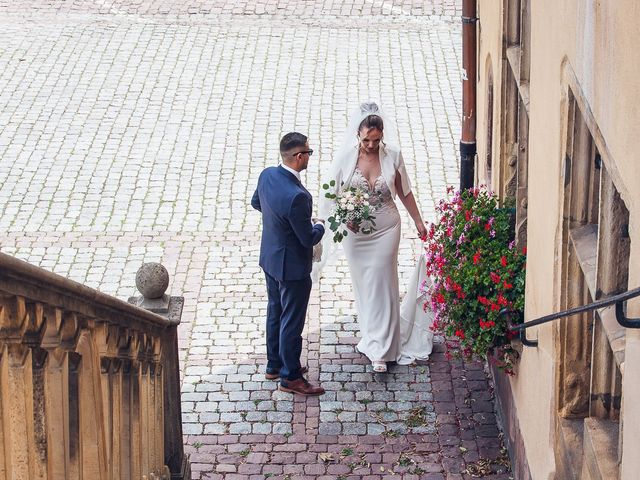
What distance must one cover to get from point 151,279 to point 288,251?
6.24ft

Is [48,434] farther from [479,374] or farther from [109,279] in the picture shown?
[109,279]

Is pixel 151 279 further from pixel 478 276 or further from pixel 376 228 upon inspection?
pixel 376 228

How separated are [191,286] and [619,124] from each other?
22.3 ft

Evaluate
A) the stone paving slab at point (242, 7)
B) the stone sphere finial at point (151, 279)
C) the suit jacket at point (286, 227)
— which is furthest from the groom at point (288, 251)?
the stone paving slab at point (242, 7)

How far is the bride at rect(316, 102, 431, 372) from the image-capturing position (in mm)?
9094

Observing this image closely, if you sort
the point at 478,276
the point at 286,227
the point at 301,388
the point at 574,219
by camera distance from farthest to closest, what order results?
the point at 301,388 < the point at 286,227 < the point at 478,276 < the point at 574,219

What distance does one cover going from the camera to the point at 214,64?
1738cm

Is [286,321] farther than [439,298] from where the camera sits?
Yes

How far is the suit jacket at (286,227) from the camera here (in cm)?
829

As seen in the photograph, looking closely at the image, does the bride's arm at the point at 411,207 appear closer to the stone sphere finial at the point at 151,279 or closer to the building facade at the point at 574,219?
the building facade at the point at 574,219

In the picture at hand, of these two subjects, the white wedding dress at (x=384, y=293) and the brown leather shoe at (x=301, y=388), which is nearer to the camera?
the brown leather shoe at (x=301, y=388)

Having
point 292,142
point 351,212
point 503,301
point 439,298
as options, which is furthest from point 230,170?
point 503,301

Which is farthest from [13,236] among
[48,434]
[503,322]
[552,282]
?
[48,434]

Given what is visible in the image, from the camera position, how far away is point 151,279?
675 cm
